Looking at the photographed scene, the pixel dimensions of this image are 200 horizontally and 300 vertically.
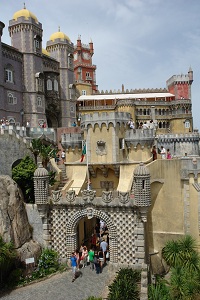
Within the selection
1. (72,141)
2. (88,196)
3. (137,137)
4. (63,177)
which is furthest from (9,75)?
(88,196)

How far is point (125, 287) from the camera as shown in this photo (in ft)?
63.0

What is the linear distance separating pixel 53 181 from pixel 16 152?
4617 millimetres

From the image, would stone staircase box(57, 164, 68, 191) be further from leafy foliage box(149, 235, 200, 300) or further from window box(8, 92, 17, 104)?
window box(8, 92, 17, 104)

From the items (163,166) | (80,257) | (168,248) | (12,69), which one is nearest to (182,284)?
(168,248)

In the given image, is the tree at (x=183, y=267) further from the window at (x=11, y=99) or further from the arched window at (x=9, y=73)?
the arched window at (x=9, y=73)

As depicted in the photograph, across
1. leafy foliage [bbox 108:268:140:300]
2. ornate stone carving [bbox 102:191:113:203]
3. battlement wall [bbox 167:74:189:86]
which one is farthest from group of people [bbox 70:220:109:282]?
battlement wall [bbox 167:74:189:86]

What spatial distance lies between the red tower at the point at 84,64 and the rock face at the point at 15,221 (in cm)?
4893

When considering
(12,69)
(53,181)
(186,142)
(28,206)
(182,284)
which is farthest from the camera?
(186,142)

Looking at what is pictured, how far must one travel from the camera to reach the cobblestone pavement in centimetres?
2008

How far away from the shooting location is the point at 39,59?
45469mm

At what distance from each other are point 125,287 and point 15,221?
9.16 m

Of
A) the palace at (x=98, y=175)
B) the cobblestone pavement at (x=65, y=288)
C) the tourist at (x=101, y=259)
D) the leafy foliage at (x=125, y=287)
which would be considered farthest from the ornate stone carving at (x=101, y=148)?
the leafy foliage at (x=125, y=287)

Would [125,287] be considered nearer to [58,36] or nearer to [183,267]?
[183,267]

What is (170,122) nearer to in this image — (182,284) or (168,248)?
(168,248)
